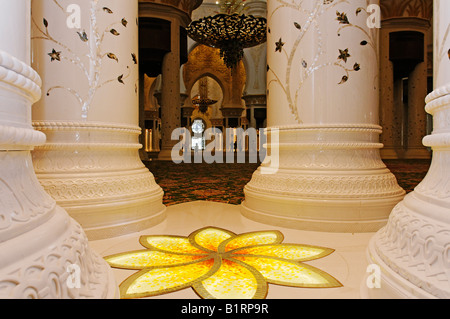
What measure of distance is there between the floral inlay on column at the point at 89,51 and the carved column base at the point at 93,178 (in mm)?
147

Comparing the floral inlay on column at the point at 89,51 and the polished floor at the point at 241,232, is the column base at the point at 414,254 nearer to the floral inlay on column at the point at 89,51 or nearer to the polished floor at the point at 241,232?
the polished floor at the point at 241,232

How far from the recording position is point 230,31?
9.94 meters

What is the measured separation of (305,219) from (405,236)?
2.87ft

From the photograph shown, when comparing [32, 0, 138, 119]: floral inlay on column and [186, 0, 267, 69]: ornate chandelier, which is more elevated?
[186, 0, 267, 69]: ornate chandelier

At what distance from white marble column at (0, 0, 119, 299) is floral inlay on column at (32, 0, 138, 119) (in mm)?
869

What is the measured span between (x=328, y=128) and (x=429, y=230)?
3.54 feet

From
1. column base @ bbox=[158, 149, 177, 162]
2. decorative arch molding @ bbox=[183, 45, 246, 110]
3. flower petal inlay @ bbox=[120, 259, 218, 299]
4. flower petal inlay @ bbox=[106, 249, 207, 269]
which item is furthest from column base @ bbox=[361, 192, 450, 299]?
decorative arch molding @ bbox=[183, 45, 246, 110]

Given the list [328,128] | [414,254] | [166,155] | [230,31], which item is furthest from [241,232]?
[230,31]

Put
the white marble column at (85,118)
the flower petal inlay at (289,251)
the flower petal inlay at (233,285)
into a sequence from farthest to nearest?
the white marble column at (85,118), the flower petal inlay at (289,251), the flower petal inlay at (233,285)

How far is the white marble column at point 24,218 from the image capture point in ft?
1.87

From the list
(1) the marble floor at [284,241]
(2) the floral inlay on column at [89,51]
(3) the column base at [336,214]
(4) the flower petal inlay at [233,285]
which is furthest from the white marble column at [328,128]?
(2) the floral inlay on column at [89,51]

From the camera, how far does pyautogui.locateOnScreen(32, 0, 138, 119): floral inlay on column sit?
1.53 meters

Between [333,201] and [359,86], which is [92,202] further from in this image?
[359,86]

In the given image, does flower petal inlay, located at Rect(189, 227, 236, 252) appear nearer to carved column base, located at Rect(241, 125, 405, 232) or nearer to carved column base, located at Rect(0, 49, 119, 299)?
carved column base, located at Rect(241, 125, 405, 232)
